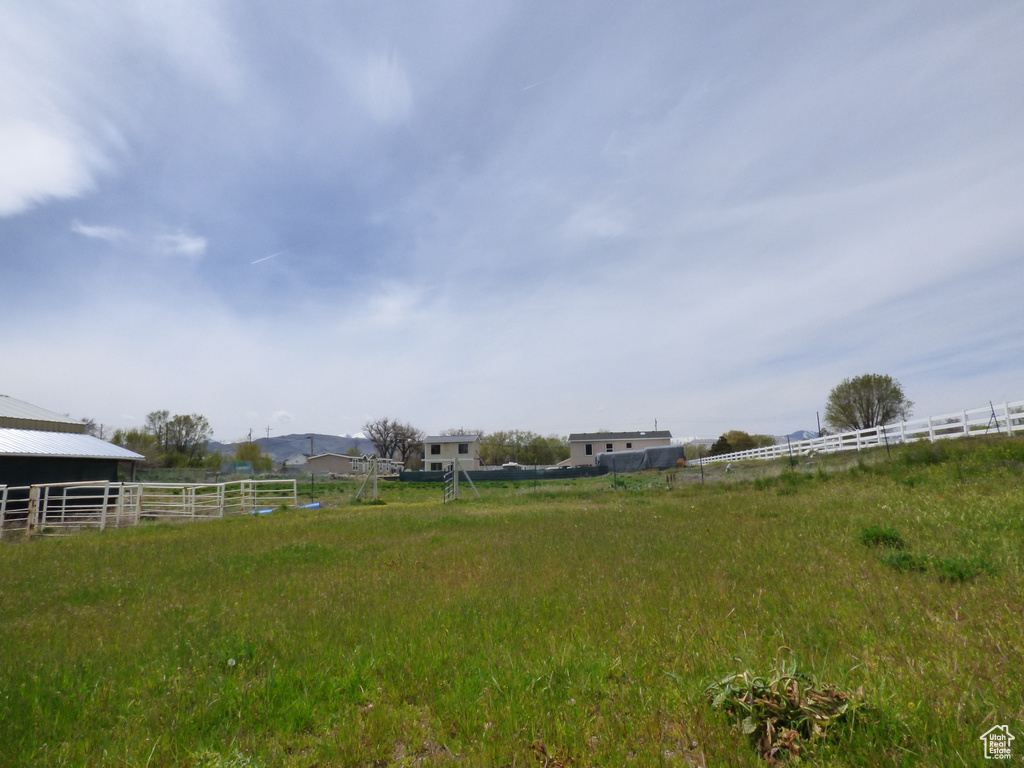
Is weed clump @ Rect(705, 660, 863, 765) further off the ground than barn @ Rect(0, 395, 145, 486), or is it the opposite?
barn @ Rect(0, 395, 145, 486)

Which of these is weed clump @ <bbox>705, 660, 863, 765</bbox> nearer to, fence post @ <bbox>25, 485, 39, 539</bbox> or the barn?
fence post @ <bbox>25, 485, 39, 539</bbox>

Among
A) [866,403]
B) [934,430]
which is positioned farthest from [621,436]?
[934,430]

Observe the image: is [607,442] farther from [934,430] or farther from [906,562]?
[906,562]

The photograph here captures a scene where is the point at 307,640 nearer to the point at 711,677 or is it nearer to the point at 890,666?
the point at 711,677

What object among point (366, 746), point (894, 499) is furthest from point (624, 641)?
point (894, 499)

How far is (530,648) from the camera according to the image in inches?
188

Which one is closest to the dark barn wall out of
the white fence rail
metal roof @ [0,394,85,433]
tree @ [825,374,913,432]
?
Answer: metal roof @ [0,394,85,433]

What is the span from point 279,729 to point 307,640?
5.98ft

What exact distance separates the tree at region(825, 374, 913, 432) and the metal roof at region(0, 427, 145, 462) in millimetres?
66651

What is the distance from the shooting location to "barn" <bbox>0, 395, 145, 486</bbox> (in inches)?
1034

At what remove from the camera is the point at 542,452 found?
97438 millimetres

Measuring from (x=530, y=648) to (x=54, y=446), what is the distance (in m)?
35.4
